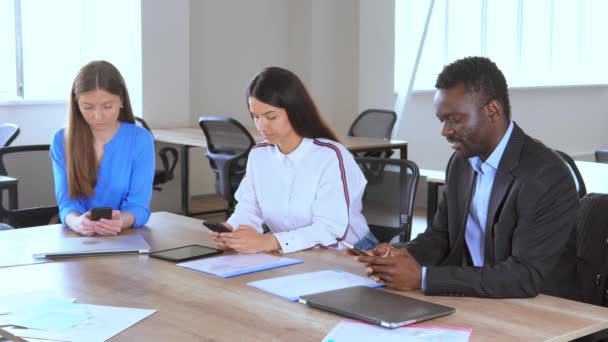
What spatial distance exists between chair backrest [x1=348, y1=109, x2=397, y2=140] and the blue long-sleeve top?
4031 millimetres

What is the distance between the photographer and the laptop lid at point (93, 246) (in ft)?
8.03

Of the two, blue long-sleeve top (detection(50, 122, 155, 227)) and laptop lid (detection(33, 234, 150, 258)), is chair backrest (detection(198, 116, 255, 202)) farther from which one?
laptop lid (detection(33, 234, 150, 258))

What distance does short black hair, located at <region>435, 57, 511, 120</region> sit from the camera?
2168mm

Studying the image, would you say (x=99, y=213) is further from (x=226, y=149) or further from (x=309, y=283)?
(x=226, y=149)

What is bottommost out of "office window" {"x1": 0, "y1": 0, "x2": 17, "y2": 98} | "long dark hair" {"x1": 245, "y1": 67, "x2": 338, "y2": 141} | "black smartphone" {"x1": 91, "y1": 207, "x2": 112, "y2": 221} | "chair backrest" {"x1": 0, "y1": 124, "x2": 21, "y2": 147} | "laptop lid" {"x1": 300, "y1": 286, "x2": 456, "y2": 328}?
"laptop lid" {"x1": 300, "y1": 286, "x2": 456, "y2": 328}

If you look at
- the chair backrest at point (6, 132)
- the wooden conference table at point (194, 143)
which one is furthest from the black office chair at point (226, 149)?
the chair backrest at point (6, 132)

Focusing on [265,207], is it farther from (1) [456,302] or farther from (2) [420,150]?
(2) [420,150]

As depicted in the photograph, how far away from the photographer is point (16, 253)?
97.7 inches

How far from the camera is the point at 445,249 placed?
8.15 feet

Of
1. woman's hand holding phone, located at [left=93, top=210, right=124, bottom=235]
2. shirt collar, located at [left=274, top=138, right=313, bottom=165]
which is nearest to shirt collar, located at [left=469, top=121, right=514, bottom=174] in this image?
shirt collar, located at [left=274, top=138, right=313, bottom=165]

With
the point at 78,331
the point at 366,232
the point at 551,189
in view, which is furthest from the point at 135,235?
the point at 551,189

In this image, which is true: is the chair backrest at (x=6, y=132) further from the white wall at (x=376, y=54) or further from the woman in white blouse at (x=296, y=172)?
the white wall at (x=376, y=54)

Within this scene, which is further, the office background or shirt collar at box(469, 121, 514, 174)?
the office background

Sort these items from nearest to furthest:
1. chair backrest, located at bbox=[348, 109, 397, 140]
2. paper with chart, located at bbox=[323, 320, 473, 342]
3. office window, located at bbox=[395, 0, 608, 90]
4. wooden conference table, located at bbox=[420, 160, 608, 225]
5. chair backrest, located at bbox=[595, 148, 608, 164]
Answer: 1. paper with chart, located at bbox=[323, 320, 473, 342]
2. wooden conference table, located at bbox=[420, 160, 608, 225]
3. chair backrest, located at bbox=[595, 148, 608, 164]
4. chair backrest, located at bbox=[348, 109, 397, 140]
5. office window, located at bbox=[395, 0, 608, 90]
